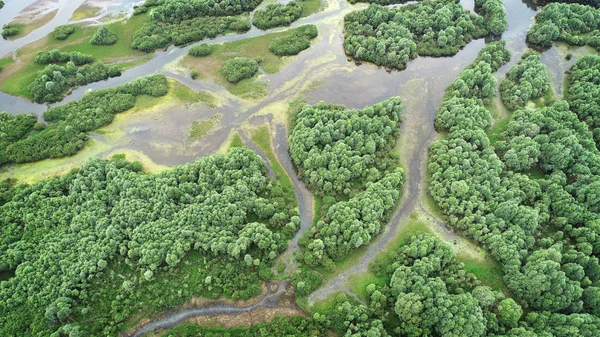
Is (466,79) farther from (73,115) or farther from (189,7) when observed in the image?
(73,115)

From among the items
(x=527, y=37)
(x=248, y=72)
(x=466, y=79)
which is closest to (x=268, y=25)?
(x=248, y=72)

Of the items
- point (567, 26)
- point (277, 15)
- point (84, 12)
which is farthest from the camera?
point (84, 12)

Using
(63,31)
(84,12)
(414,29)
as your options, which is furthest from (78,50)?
(414,29)

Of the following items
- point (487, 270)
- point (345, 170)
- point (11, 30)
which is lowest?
point (487, 270)

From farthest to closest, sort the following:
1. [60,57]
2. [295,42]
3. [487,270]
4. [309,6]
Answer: [309,6] → [295,42] → [60,57] → [487,270]

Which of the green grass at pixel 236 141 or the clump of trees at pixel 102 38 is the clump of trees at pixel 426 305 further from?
the clump of trees at pixel 102 38

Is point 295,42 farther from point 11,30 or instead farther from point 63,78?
point 11,30

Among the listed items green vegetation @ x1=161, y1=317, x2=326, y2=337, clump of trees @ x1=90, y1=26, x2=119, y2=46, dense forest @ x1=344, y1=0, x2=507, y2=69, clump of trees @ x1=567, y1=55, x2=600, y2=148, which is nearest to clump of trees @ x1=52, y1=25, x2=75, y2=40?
clump of trees @ x1=90, y1=26, x2=119, y2=46
